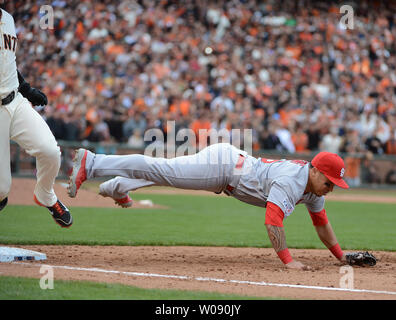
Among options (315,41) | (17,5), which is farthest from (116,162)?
(315,41)

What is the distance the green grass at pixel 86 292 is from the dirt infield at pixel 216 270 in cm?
24

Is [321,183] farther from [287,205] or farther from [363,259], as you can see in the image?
[363,259]

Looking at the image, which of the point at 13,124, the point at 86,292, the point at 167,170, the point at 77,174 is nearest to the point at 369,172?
the point at 167,170

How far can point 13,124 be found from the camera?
5.73 meters

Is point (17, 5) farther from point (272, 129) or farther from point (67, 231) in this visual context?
point (272, 129)

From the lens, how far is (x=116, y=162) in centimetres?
600

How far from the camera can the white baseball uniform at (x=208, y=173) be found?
5984 millimetres

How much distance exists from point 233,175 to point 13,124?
7.09 ft

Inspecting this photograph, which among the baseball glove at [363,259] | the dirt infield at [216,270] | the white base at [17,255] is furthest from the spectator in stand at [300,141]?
the white base at [17,255]

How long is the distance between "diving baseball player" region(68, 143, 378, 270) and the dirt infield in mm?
485

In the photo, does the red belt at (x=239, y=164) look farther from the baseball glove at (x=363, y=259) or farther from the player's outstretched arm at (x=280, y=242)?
the baseball glove at (x=363, y=259)

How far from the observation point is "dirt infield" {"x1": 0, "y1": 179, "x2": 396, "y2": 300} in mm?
4992

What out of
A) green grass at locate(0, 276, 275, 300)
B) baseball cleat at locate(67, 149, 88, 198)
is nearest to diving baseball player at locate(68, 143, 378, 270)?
baseball cleat at locate(67, 149, 88, 198)
